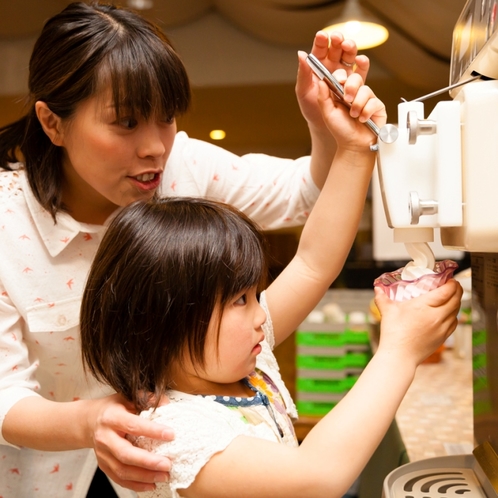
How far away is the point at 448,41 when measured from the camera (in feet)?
9.20

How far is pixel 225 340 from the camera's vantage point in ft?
2.33

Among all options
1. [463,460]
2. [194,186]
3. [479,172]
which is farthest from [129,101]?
[463,460]

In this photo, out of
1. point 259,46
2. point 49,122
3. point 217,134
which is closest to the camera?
point 49,122

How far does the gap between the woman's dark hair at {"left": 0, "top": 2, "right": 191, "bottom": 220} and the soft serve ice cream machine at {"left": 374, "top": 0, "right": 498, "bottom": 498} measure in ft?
1.22

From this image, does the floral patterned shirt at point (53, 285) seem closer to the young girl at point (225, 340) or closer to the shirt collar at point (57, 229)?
the shirt collar at point (57, 229)

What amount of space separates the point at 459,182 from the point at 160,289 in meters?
0.36

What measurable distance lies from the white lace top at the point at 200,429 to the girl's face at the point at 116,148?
0.33 metres

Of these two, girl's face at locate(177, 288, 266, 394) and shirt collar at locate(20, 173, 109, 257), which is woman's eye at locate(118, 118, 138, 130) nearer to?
shirt collar at locate(20, 173, 109, 257)

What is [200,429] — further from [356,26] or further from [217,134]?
[217,134]

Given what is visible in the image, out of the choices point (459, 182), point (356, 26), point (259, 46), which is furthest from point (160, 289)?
point (259, 46)

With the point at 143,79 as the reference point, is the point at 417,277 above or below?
below

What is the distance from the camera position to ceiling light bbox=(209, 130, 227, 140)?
457 centimetres

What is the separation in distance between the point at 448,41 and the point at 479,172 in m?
2.51

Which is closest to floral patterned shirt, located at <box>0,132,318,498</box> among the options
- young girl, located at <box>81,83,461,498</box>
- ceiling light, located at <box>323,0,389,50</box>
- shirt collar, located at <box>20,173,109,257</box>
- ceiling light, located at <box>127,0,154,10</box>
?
shirt collar, located at <box>20,173,109,257</box>
